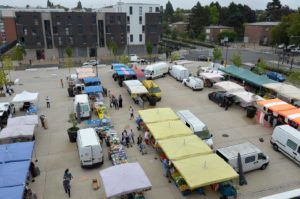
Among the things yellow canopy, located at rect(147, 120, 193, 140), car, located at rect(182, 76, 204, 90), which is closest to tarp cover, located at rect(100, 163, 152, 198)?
yellow canopy, located at rect(147, 120, 193, 140)

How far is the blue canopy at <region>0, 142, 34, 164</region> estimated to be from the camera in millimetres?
14627

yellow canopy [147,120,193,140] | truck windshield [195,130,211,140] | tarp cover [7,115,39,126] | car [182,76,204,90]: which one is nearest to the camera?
yellow canopy [147,120,193,140]

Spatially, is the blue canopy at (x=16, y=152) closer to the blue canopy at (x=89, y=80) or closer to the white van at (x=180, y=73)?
the blue canopy at (x=89, y=80)

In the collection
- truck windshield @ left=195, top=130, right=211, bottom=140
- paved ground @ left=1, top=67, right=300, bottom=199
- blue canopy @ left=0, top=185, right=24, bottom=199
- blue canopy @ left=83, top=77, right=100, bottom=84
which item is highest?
blue canopy @ left=83, top=77, right=100, bottom=84

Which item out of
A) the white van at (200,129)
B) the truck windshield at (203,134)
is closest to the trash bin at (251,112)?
the white van at (200,129)

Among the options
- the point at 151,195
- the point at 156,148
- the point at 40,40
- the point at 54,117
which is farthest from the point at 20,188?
the point at 40,40

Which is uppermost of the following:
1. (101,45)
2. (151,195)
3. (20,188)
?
(101,45)

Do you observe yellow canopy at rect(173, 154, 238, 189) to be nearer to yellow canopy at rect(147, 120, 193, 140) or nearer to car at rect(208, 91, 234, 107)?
yellow canopy at rect(147, 120, 193, 140)

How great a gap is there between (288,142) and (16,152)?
17.2 m

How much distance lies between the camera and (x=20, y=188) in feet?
40.1

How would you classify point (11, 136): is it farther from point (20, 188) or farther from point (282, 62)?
point (282, 62)

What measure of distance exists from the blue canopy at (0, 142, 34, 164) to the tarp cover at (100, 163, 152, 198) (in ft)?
16.7

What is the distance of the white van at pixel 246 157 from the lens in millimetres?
15227

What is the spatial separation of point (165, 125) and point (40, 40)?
165ft
